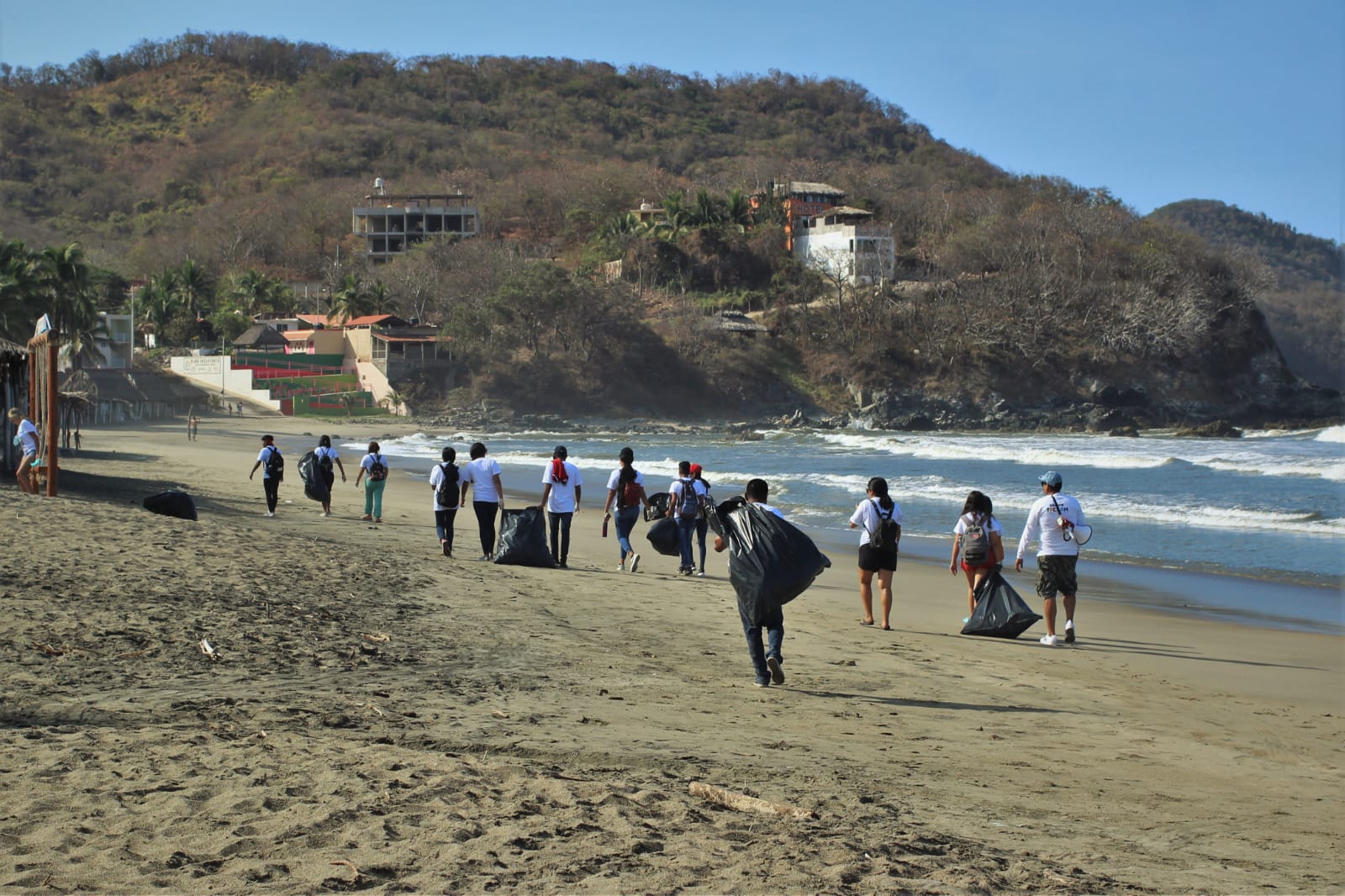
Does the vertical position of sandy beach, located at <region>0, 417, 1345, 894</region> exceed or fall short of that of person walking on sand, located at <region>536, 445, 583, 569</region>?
it falls short

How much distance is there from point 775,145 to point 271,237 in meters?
73.8

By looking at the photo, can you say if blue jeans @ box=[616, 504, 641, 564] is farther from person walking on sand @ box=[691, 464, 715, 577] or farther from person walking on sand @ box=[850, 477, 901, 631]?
person walking on sand @ box=[850, 477, 901, 631]

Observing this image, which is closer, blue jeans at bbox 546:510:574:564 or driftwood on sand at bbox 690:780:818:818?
driftwood on sand at bbox 690:780:818:818

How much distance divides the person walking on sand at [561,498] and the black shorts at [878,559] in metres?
3.17

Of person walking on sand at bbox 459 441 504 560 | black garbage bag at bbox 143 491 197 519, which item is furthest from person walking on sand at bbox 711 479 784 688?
black garbage bag at bbox 143 491 197 519

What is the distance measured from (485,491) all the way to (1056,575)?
5509 mm

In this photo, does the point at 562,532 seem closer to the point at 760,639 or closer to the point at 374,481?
the point at 374,481

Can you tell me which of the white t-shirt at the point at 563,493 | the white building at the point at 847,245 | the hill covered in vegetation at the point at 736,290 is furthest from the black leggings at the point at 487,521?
the white building at the point at 847,245

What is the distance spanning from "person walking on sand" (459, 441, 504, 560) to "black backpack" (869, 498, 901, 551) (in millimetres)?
3895

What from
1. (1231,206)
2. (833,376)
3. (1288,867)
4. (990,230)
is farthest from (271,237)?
(1231,206)

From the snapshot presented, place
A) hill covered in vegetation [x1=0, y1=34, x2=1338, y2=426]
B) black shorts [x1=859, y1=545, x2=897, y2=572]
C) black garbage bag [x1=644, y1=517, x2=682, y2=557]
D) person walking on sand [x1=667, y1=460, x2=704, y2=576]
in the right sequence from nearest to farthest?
black shorts [x1=859, y1=545, x2=897, y2=572] < black garbage bag [x1=644, y1=517, x2=682, y2=557] < person walking on sand [x1=667, y1=460, x2=704, y2=576] < hill covered in vegetation [x1=0, y1=34, x2=1338, y2=426]

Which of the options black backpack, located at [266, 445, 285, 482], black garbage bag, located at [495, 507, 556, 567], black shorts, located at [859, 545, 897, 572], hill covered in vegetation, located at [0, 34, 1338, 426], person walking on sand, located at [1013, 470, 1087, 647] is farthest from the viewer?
hill covered in vegetation, located at [0, 34, 1338, 426]

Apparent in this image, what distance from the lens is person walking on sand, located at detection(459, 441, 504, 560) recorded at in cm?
1116

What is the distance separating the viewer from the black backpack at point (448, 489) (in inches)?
460
